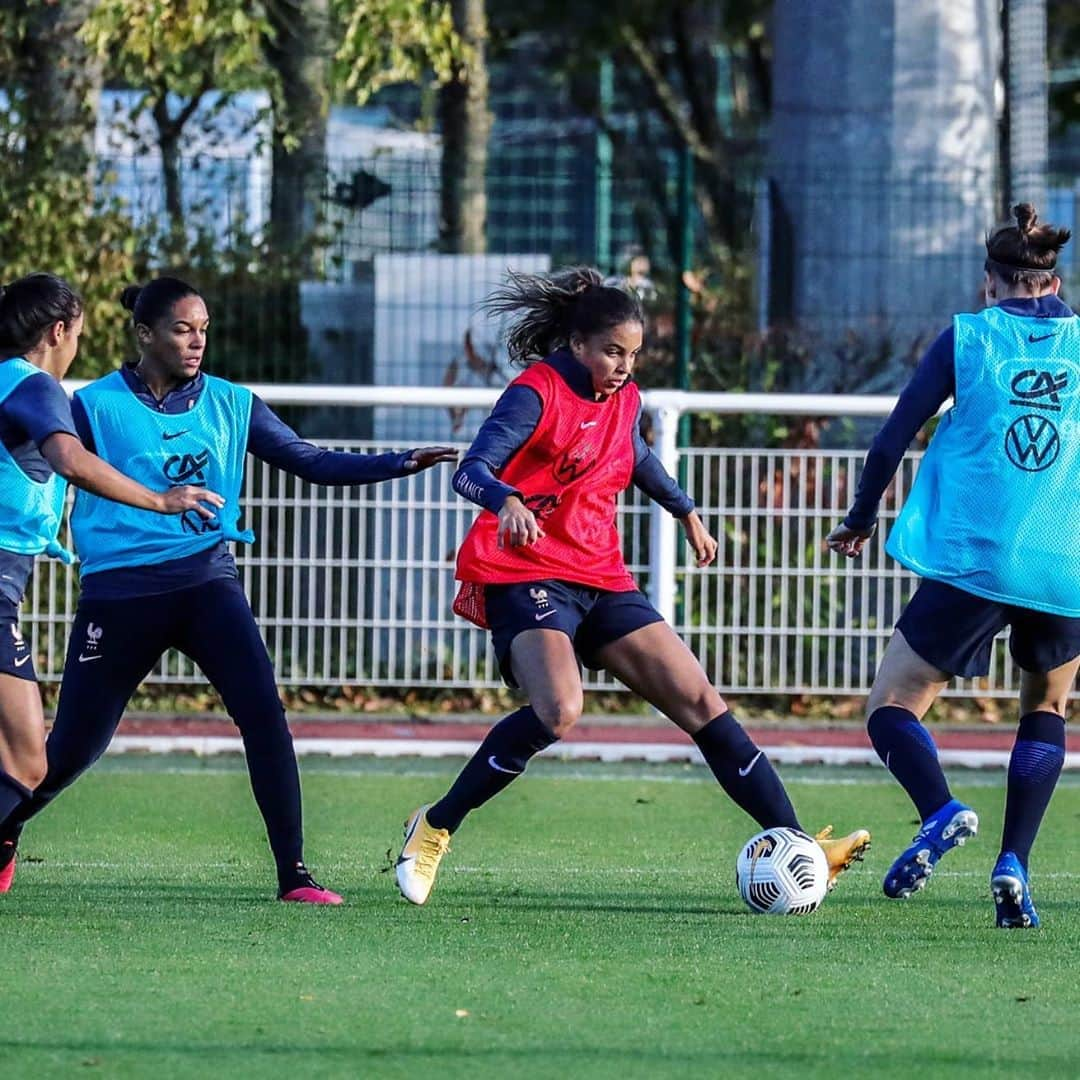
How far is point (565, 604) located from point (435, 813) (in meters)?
0.76

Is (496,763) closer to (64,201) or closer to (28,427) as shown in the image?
(28,427)

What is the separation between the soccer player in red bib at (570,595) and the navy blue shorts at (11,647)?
49.0 inches

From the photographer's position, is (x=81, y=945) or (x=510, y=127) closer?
(x=81, y=945)

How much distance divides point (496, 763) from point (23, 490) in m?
1.59

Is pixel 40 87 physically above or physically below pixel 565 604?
above

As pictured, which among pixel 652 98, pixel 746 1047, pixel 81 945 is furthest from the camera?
pixel 652 98

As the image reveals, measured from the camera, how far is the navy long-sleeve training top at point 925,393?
6648 mm

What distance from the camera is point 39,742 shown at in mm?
6867

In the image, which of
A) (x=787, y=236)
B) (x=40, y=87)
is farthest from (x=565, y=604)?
(x=40, y=87)

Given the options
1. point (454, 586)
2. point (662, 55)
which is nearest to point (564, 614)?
point (454, 586)

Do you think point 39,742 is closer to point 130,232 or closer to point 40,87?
point 130,232

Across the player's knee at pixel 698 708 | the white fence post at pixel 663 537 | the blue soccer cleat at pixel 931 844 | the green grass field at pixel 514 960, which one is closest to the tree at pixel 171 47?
the white fence post at pixel 663 537

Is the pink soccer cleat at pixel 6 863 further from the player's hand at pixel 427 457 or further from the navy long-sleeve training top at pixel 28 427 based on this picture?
the player's hand at pixel 427 457

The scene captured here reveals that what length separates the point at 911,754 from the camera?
6.70 meters
